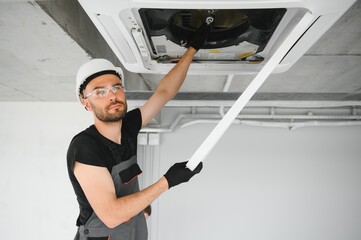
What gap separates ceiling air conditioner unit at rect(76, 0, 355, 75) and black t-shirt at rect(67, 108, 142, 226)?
1.08ft

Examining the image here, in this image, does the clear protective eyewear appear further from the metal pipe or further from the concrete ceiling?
the metal pipe

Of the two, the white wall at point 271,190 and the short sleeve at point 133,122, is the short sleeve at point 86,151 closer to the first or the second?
the short sleeve at point 133,122

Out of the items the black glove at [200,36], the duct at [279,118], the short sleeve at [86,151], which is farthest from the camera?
the duct at [279,118]

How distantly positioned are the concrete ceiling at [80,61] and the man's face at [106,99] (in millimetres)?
309

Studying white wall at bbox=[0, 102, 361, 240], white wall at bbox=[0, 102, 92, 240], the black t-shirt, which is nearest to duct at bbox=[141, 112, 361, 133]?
white wall at bbox=[0, 102, 361, 240]

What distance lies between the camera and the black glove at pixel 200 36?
3.23 ft

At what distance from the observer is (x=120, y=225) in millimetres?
1242

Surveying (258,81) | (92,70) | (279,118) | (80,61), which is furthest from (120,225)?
(279,118)

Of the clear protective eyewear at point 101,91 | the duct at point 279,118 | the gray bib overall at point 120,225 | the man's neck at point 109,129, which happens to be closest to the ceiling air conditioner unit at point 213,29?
the clear protective eyewear at point 101,91

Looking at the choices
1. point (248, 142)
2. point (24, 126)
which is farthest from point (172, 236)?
point (24, 126)

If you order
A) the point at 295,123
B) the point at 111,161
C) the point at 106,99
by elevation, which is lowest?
the point at 111,161

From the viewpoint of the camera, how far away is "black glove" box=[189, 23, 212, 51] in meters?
0.98

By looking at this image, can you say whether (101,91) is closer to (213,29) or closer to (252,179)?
(213,29)

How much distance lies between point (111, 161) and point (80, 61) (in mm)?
803
